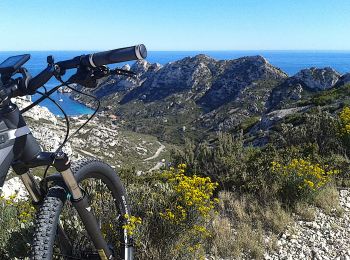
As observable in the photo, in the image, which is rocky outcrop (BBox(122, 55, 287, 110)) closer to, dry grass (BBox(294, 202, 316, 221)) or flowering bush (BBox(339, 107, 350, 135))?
flowering bush (BBox(339, 107, 350, 135))

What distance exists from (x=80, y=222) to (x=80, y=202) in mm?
1142

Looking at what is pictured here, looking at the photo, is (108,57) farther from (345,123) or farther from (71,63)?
(345,123)

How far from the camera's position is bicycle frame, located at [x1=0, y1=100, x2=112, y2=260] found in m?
2.43

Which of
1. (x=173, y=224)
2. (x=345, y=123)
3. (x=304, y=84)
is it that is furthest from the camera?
(x=304, y=84)

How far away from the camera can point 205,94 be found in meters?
149

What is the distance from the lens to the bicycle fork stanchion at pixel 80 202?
2668 millimetres

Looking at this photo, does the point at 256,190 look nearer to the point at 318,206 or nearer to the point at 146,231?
the point at 318,206

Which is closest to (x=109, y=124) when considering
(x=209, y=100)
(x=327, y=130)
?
(x=209, y=100)

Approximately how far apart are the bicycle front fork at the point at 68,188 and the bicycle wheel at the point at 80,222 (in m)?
0.09

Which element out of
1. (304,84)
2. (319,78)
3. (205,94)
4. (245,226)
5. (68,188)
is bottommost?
(205,94)

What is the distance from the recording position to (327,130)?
9031 millimetres

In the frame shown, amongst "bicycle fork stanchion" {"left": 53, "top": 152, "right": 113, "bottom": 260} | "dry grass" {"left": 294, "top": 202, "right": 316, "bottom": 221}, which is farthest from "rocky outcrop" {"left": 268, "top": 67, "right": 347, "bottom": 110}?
"bicycle fork stanchion" {"left": 53, "top": 152, "right": 113, "bottom": 260}

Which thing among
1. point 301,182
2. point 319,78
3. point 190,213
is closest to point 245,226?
point 190,213

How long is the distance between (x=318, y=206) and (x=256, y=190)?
40.3 inches
